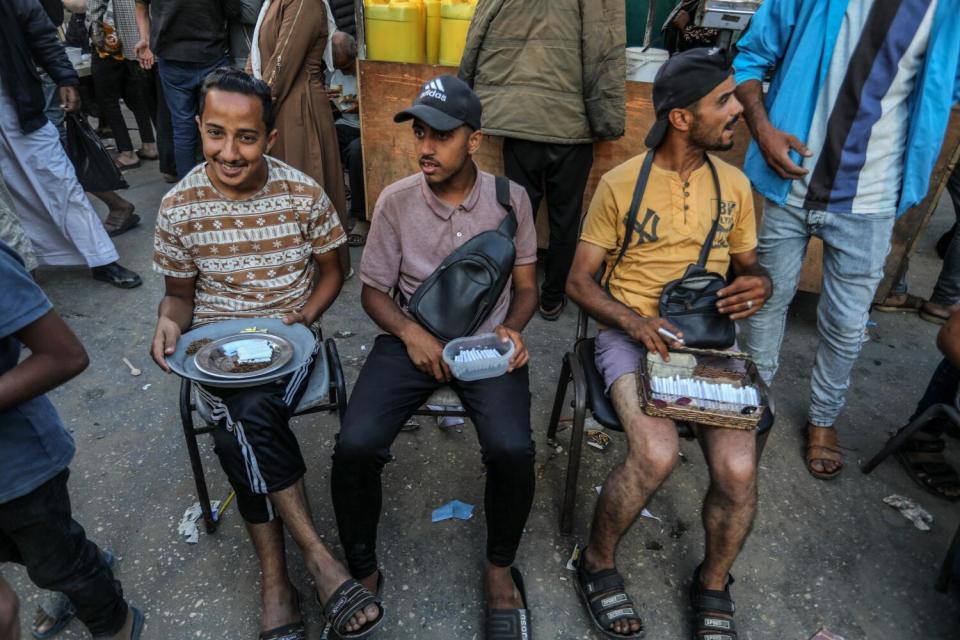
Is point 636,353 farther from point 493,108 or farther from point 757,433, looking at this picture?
point 493,108

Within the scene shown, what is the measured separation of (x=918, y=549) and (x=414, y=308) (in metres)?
2.38

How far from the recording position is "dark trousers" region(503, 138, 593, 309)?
381 centimetres

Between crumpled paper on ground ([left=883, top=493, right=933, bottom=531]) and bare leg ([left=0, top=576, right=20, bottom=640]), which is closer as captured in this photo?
bare leg ([left=0, top=576, right=20, bottom=640])

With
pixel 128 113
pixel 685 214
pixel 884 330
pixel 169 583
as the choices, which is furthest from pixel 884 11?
pixel 128 113

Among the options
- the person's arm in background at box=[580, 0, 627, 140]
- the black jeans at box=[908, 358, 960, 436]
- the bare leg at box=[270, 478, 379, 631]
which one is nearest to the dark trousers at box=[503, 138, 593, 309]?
the person's arm in background at box=[580, 0, 627, 140]

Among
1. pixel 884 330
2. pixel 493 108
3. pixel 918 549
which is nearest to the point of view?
pixel 918 549

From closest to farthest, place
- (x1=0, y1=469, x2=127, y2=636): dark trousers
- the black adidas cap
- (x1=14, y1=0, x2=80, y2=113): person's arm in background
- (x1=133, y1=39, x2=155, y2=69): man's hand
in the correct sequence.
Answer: (x1=0, y1=469, x2=127, y2=636): dark trousers
the black adidas cap
(x1=14, y1=0, x2=80, y2=113): person's arm in background
(x1=133, y1=39, x2=155, y2=69): man's hand

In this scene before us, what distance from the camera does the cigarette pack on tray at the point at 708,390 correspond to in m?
2.17

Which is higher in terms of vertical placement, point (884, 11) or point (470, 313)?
point (884, 11)

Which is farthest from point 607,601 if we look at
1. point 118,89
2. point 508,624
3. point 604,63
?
point 118,89

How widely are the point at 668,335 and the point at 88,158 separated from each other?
4421mm

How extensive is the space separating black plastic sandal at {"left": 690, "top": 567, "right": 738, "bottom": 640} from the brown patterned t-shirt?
1.93m

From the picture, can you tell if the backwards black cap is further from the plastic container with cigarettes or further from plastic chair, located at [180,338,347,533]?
plastic chair, located at [180,338,347,533]

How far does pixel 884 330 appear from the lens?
429cm
